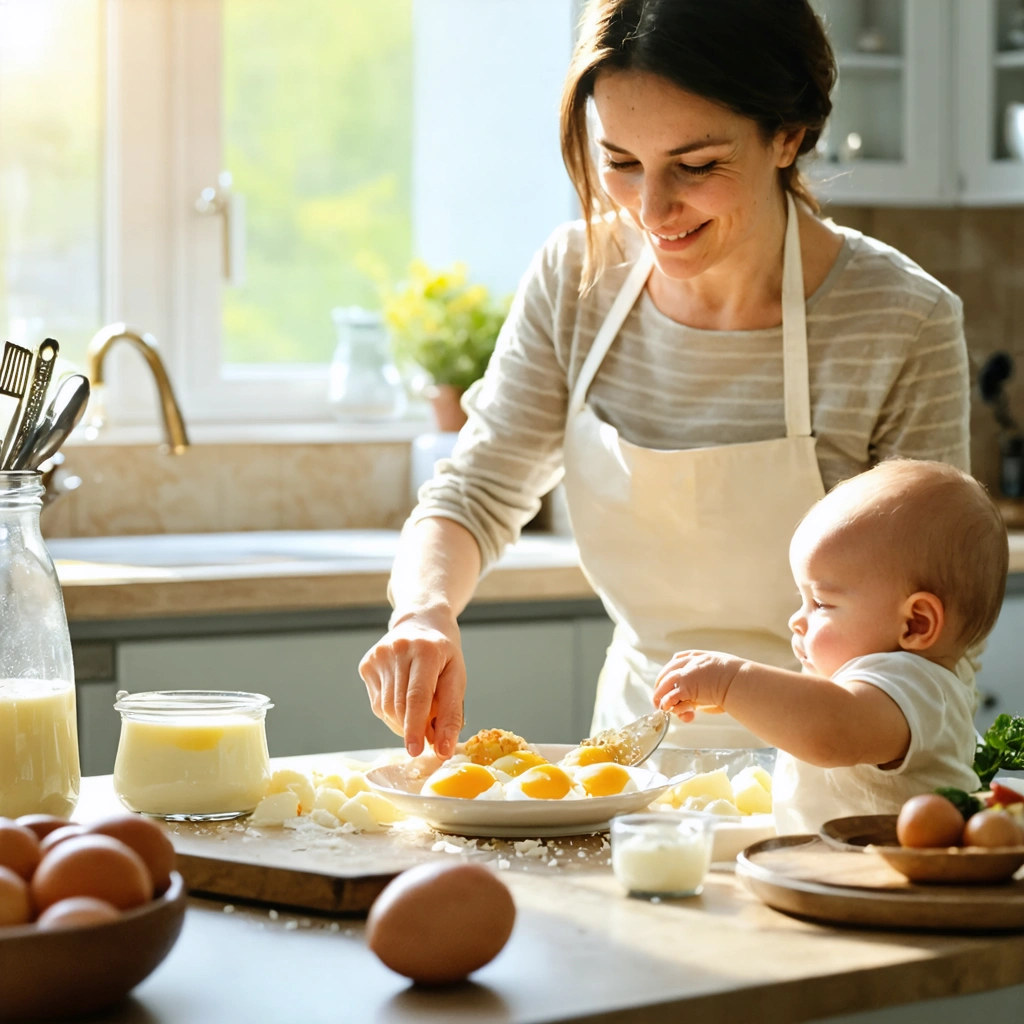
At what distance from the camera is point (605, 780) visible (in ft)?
4.07

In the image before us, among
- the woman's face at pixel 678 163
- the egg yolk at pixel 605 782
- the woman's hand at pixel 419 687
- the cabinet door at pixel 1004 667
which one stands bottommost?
the cabinet door at pixel 1004 667

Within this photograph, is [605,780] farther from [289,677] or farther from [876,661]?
[289,677]

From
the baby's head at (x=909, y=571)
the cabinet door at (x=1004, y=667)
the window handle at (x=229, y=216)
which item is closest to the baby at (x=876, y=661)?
the baby's head at (x=909, y=571)

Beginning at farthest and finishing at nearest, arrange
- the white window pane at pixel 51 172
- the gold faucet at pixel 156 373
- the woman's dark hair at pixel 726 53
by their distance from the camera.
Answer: the white window pane at pixel 51 172 < the gold faucet at pixel 156 373 < the woman's dark hair at pixel 726 53

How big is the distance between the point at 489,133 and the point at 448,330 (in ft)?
1.64

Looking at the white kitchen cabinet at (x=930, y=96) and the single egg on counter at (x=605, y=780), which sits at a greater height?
the white kitchen cabinet at (x=930, y=96)

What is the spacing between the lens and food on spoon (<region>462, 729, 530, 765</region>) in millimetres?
1312

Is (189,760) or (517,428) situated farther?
(517,428)

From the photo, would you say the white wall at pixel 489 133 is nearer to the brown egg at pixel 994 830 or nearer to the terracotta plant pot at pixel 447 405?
the terracotta plant pot at pixel 447 405

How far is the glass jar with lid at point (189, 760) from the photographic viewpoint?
1.21 meters

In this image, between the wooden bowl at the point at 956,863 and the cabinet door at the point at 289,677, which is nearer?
the wooden bowl at the point at 956,863

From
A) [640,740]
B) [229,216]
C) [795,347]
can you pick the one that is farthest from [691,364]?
[229,216]

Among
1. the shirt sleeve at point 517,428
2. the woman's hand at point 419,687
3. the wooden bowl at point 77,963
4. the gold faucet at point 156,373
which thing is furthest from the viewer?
the gold faucet at point 156,373

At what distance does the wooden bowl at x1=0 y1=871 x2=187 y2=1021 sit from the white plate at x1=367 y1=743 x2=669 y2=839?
36 centimetres
